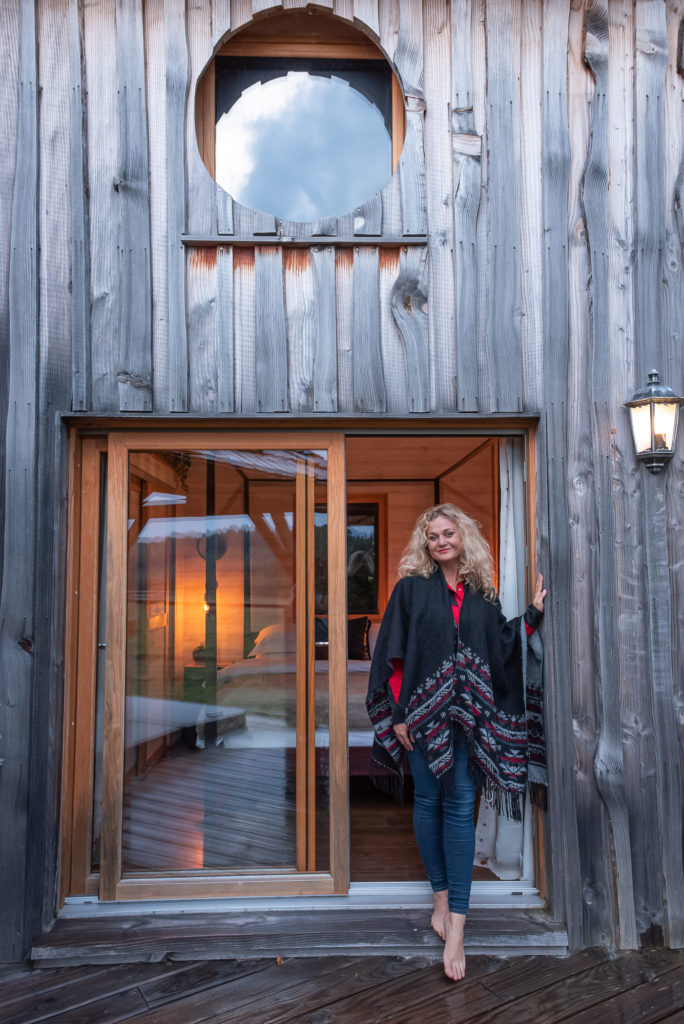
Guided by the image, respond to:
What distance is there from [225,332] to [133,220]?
624 mm

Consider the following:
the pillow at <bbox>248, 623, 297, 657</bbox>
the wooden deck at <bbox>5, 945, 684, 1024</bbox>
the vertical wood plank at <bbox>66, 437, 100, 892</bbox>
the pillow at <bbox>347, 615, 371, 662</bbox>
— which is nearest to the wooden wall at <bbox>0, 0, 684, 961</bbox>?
the vertical wood plank at <bbox>66, 437, 100, 892</bbox>

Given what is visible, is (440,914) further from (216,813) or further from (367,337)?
(367,337)

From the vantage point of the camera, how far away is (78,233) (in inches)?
102

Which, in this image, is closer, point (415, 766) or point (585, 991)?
point (585, 991)

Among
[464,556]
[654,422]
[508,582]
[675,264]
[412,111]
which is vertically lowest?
[508,582]

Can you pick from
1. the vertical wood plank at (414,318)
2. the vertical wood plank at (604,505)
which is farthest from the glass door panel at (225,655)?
the vertical wood plank at (604,505)

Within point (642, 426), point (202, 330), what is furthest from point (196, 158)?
point (642, 426)

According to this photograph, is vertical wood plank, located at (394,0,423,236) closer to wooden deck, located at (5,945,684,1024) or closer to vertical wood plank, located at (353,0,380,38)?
vertical wood plank, located at (353,0,380,38)

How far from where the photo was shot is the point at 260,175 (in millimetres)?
2787

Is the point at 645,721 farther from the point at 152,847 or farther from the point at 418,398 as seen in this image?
the point at 152,847

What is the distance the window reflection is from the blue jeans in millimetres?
2503

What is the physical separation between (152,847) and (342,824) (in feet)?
2.75

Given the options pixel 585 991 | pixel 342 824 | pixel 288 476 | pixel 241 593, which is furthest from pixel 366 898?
pixel 288 476

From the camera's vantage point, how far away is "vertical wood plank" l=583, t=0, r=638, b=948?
2.53 m
